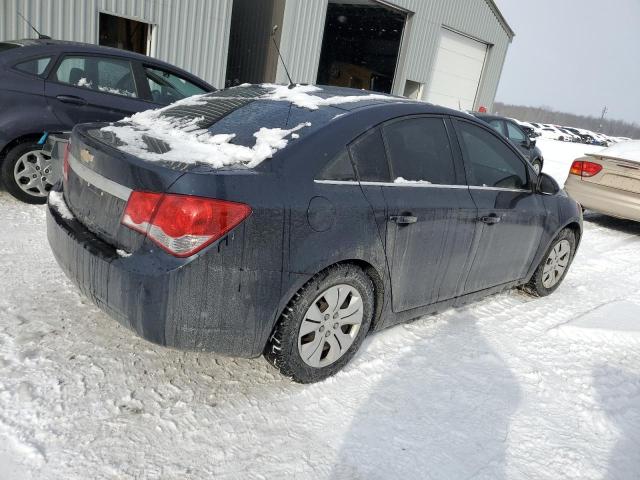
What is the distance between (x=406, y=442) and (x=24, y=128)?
4.21m

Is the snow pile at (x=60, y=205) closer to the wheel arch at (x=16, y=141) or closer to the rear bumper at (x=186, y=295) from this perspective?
the rear bumper at (x=186, y=295)

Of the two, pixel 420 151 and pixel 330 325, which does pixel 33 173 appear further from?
pixel 420 151

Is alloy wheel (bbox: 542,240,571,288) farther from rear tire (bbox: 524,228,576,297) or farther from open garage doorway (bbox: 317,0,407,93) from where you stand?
open garage doorway (bbox: 317,0,407,93)

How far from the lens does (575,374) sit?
322 cm

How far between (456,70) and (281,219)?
1649cm

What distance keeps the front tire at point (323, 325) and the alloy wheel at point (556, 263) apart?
224 cm

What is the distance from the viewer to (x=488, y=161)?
3.58m

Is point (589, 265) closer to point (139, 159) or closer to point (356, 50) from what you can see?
point (139, 159)

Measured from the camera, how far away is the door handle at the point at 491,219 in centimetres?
337

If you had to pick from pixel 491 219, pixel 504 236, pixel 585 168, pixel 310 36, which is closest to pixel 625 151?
pixel 585 168

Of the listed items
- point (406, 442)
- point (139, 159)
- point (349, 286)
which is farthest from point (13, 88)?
point (406, 442)

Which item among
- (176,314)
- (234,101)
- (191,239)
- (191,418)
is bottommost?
(191,418)

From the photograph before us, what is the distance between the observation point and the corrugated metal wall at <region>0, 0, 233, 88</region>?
25.8 feet

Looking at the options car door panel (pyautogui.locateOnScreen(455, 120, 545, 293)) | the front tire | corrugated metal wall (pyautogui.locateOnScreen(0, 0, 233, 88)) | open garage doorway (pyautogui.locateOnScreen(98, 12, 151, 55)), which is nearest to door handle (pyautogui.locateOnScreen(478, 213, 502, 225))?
car door panel (pyautogui.locateOnScreen(455, 120, 545, 293))
